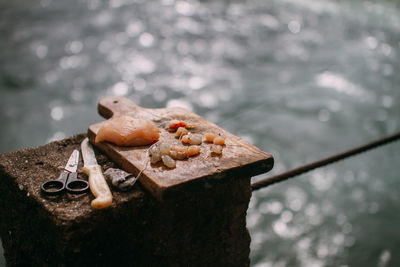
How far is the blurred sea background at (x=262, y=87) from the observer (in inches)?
234

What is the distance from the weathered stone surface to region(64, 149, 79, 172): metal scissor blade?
→ 44 millimetres

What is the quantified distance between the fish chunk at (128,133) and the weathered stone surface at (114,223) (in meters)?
0.13

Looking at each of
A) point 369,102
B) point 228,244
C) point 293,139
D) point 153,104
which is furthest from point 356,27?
point 228,244

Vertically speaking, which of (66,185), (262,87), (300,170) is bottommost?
(262,87)

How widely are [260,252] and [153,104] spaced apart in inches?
178

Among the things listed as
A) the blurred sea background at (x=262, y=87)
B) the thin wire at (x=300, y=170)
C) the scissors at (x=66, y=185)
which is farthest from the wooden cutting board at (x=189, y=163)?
the blurred sea background at (x=262, y=87)

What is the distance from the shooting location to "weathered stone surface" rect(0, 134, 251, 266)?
164 cm

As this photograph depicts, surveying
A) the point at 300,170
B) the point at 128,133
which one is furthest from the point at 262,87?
the point at 128,133

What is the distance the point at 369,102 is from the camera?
29.9ft

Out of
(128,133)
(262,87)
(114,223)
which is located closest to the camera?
(114,223)

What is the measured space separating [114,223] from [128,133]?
48 centimetres

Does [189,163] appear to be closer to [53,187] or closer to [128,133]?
[128,133]

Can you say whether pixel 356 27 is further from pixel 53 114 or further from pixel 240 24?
Result: pixel 53 114

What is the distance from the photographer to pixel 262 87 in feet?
31.9
